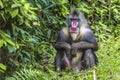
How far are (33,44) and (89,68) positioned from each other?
1181mm

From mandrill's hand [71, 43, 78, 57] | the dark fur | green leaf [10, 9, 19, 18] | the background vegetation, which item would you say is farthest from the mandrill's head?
green leaf [10, 9, 19, 18]

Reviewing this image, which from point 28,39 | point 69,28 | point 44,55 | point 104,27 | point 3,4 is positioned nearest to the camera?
point 3,4

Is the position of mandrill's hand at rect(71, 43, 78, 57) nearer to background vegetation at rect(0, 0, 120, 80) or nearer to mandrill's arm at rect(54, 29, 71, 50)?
mandrill's arm at rect(54, 29, 71, 50)

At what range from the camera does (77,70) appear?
7195mm

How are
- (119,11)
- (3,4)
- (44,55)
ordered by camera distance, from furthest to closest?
(119,11), (44,55), (3,4)

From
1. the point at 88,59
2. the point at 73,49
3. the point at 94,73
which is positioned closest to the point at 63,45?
the point at 73,49

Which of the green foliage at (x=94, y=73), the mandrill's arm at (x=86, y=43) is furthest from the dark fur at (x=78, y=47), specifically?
the green foliage at (x=94, y=73)

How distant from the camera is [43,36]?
27.9 feet

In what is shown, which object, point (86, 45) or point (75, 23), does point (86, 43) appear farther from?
point (75, 23)

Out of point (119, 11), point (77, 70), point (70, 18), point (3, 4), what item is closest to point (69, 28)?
point (70, 18)

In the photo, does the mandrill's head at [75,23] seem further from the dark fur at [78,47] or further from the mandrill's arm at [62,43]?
the mandrill's arm at [62,43]

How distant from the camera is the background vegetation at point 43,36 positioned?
213 inches

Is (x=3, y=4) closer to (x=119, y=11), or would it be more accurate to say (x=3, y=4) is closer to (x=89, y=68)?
(x=89, y=68)

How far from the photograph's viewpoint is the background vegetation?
213 inches
